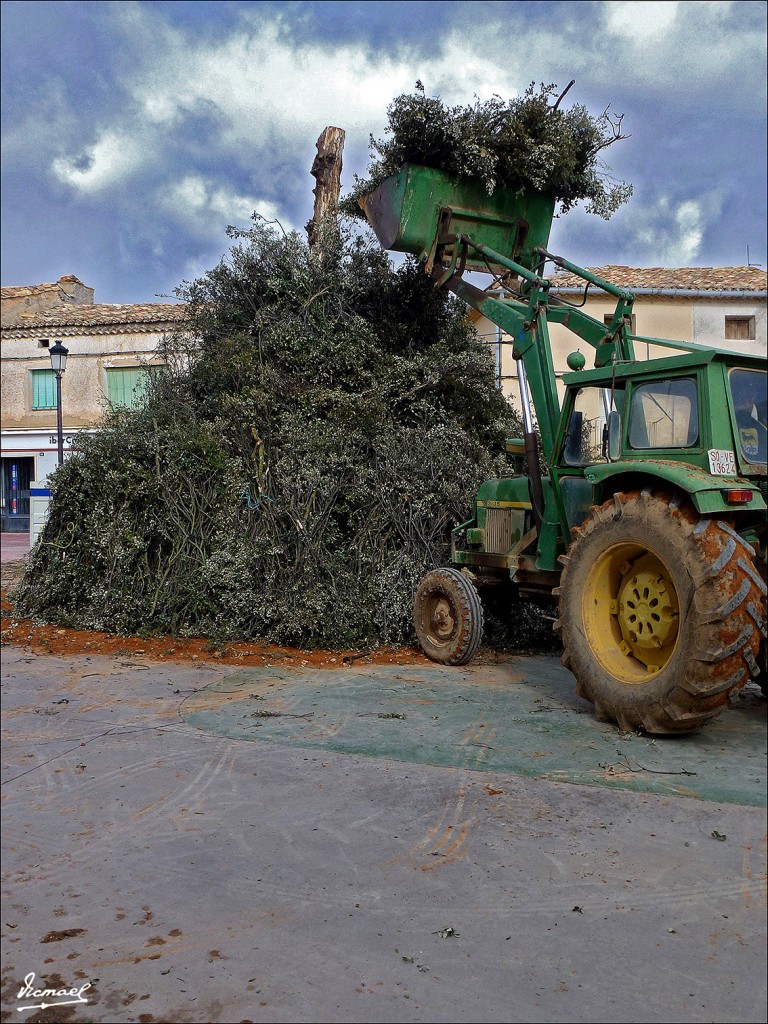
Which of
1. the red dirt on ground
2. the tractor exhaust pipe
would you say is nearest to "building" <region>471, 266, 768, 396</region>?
the tractor exhaust pipe

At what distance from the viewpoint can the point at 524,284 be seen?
779cm

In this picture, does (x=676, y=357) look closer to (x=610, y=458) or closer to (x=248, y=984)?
(x=610, y=458)

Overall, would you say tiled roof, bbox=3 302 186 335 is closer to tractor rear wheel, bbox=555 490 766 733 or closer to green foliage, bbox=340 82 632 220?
green foliage, bbox=340 82 632 220

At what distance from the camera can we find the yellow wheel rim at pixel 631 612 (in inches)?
206

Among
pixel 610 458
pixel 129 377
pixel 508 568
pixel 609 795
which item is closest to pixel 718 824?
pixel 609 795

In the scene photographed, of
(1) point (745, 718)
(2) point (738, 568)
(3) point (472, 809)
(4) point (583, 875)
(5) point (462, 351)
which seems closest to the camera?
(4) point (583, 875)

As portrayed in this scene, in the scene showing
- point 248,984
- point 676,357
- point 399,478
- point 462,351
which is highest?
point 462,351

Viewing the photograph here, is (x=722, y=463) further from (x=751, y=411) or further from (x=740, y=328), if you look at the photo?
(x=740, y=328)

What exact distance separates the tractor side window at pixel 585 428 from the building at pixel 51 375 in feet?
70.3

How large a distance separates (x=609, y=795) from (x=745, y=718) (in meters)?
1.82

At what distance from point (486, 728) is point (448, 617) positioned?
2236 millimetres

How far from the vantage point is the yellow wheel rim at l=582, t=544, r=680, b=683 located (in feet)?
17.1

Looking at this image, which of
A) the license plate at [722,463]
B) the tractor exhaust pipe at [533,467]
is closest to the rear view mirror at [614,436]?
the license plate at [722,463]

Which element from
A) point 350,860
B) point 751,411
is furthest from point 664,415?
point 350,860
